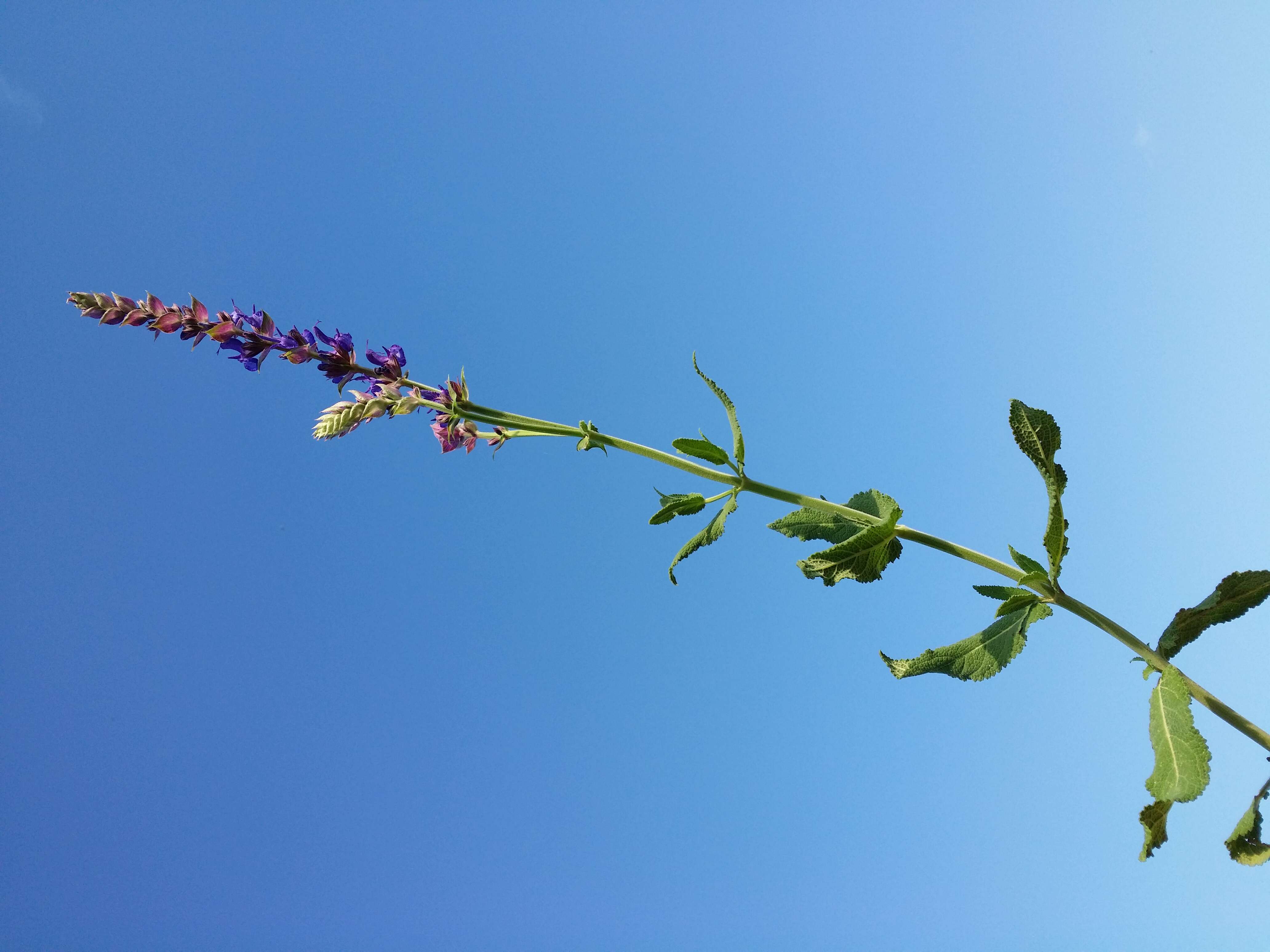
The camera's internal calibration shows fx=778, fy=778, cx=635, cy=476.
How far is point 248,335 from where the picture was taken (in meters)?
3.41

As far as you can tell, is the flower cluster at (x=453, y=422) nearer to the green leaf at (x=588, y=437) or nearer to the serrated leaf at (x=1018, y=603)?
the green leaf at (x=588, y=437)

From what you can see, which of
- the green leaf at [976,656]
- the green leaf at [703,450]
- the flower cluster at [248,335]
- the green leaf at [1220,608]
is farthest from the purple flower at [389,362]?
the green leaf at [1220,608]

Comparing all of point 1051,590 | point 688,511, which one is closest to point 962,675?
point 1051,590

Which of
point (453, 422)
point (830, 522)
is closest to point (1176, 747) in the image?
point (830, 522)

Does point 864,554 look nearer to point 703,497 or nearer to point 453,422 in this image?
point 703,497

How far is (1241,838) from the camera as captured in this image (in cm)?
257

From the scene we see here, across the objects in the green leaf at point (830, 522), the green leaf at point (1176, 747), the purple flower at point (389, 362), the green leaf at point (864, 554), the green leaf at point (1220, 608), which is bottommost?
the green leaf at point (1176, 747)

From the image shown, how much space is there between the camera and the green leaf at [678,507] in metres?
3.11

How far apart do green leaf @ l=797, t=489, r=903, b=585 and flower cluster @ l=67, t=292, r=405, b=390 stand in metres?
1.86

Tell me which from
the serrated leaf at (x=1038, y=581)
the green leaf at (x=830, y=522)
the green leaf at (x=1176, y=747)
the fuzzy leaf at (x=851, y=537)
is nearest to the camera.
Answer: the green leaf at (x=1176, y=747)

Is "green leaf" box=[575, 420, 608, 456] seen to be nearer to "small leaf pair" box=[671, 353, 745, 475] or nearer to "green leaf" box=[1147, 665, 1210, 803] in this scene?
"small leaf pair" box=[671, 353, 745, 475]

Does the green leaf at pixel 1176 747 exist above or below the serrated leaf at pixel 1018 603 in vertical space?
below

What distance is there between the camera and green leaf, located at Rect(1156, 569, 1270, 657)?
8.79 feet

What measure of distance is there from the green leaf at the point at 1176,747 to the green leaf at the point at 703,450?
63.6 inches
